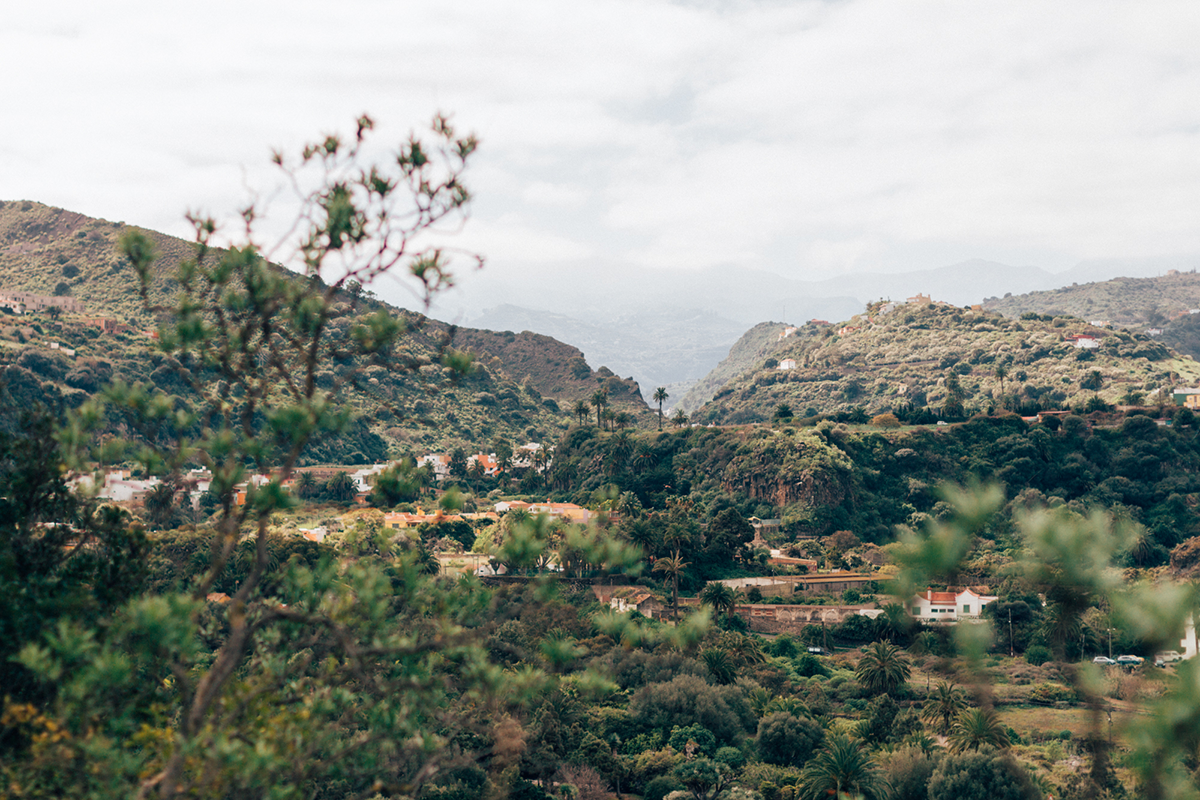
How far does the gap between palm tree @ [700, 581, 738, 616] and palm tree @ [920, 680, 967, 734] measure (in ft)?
44.6

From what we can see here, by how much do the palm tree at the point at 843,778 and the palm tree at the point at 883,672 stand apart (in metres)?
10.3

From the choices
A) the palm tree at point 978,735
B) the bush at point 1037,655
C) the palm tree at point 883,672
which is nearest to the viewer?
the palm tree at point 978,735

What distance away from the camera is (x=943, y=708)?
2897 centimetres

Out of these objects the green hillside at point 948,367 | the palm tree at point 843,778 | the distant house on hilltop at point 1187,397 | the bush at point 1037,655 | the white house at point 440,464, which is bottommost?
the bush at point 1037,655

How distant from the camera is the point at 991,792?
2131 cm

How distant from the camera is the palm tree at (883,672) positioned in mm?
33062

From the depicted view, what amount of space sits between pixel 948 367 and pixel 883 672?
80.2 meters

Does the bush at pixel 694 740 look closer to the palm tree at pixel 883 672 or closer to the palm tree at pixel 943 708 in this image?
the palm tree at pixel 943 708

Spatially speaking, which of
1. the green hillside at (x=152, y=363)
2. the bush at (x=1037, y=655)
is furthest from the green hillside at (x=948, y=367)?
the bush at (x=1037, y=655)

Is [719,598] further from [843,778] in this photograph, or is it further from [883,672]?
[843,778]

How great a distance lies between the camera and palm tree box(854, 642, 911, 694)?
3306cm

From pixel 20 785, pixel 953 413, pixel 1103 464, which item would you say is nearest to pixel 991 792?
pixel 20 785

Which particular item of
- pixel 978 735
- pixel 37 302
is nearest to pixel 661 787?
pixel 978 735

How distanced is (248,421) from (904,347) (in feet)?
377
